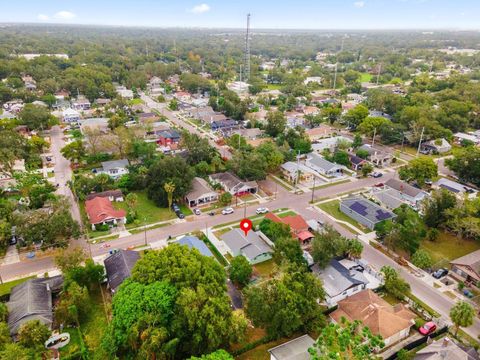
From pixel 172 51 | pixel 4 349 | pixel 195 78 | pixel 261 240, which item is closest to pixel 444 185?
pixel 261 240

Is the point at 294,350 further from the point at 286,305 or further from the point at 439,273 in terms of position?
the point at 439,273

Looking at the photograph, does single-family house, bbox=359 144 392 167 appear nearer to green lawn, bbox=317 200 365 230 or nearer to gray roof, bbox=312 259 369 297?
green lawn, bbox=317 200 365 230

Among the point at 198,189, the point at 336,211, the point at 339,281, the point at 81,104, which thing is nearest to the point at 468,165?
the point at 336,211

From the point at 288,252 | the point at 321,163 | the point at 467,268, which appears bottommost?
the point at 467,268

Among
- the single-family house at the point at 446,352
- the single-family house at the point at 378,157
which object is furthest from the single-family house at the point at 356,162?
the single-family house at the point at 446,352

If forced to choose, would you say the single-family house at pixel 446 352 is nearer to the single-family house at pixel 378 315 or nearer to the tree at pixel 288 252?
the single-family house at pixel 378 315

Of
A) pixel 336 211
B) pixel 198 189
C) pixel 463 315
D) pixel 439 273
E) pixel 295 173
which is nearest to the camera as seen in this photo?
pixel 463 315

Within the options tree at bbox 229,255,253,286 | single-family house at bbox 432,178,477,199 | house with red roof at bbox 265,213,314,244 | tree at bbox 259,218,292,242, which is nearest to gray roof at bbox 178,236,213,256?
tree at bbox 229,255,253,286
